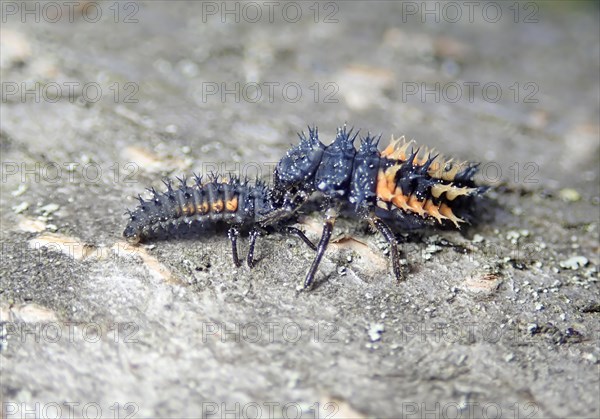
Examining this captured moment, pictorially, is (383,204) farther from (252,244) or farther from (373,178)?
(252,244)

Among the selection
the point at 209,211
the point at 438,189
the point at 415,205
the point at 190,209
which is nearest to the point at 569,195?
the point at 438,189

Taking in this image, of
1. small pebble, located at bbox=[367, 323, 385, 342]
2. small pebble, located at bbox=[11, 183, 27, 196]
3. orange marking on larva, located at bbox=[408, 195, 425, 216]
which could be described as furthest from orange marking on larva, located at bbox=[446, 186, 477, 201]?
small pebble, located at bbox=[11, 183, 27, 196]

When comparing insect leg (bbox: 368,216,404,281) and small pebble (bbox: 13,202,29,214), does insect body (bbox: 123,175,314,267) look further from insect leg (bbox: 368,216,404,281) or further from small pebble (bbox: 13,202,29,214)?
small pebble (bbox: 13,202,29,214)

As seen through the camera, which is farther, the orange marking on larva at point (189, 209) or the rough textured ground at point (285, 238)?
the orange marking on larva at point (189, 209)

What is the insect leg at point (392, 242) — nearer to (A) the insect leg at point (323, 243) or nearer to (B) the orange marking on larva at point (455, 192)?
(A) the insect leg at point (323, 243)

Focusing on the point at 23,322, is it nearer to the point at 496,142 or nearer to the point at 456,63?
the point at 496,142

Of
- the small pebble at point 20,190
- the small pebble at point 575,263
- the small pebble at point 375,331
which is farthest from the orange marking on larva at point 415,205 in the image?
the small pebble at point 20,190
